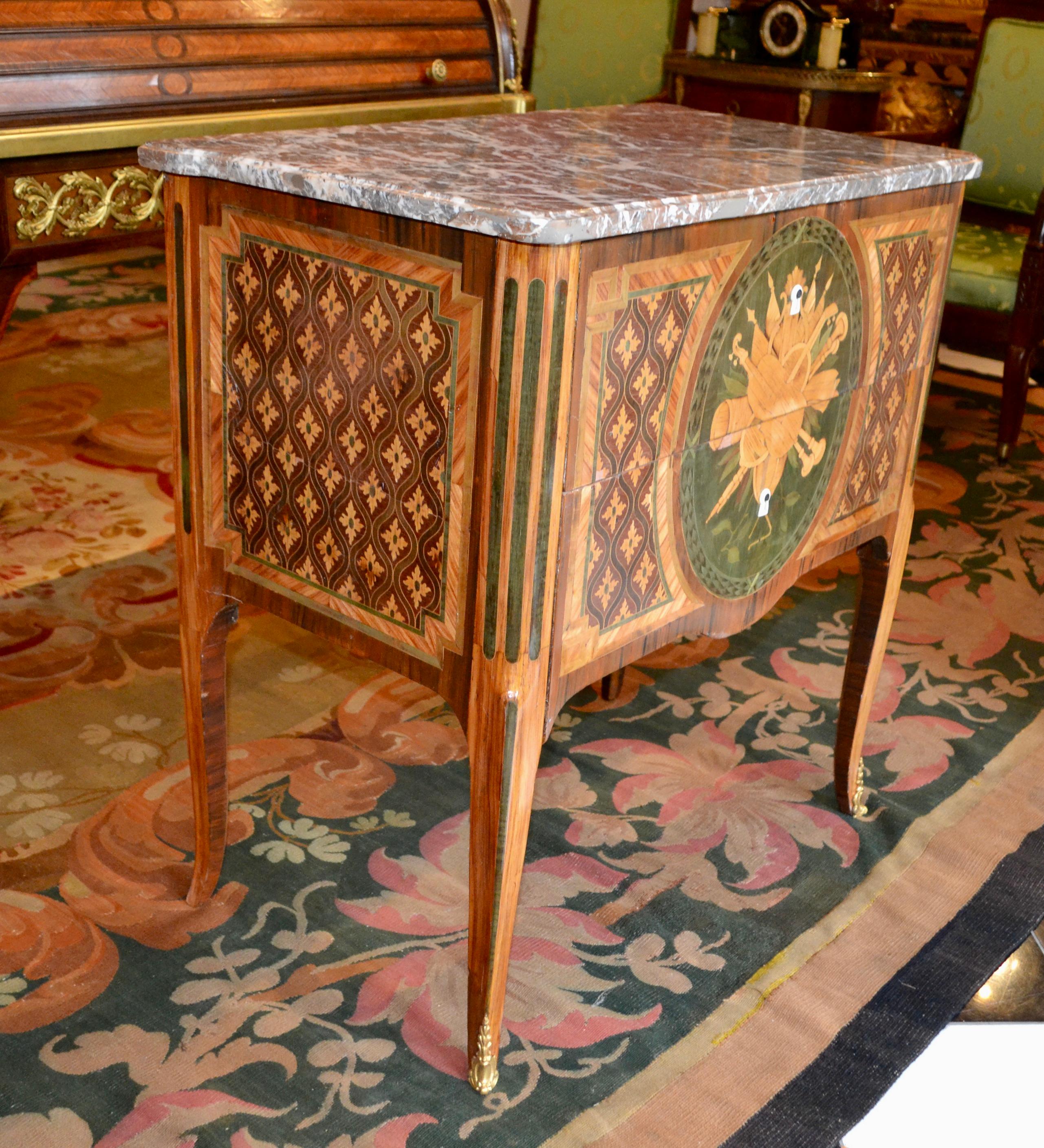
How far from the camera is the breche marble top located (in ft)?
3.84

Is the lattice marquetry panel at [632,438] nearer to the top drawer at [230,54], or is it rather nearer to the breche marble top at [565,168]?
the breche marble top at [565,168]

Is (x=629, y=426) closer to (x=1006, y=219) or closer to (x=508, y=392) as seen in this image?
(x=508, y=392)

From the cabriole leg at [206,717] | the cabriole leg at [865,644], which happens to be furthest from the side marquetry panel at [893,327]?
the cabriole leg at [206,717]

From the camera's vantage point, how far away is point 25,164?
1.86 metres

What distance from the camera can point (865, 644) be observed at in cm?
196

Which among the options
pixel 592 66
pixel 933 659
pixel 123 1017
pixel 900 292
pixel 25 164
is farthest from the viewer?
pixel 592 66

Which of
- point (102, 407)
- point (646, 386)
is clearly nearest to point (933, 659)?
point (646, 386)

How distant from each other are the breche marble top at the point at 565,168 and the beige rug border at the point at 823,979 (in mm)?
965

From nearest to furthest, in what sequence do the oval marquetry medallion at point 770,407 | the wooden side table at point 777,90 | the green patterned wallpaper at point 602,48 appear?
1. the oval marquetry medallion at point 770,407
2. the green patterned wallpaper at point 602,48
3. the wooden side table at point 777,90

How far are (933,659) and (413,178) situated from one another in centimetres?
170

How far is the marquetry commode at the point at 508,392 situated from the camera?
47.7 inches

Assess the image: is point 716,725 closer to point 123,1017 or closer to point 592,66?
point 123,1017

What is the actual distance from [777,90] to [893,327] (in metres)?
2.85

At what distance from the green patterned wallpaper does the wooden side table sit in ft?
0.30
